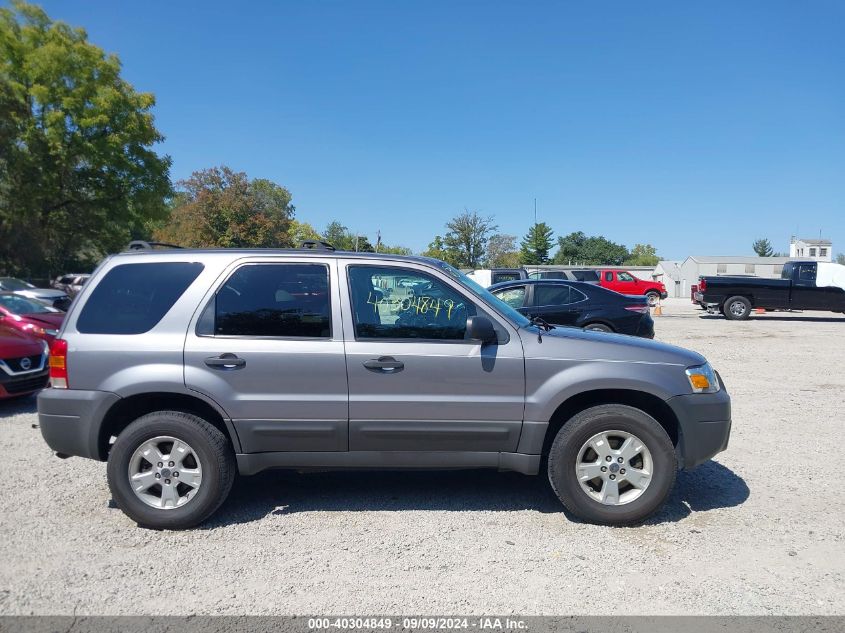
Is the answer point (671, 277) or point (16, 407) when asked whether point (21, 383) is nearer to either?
point (16, 407)

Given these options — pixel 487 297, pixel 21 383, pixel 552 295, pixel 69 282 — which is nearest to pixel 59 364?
pixel 487 297

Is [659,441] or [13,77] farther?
[13,77]

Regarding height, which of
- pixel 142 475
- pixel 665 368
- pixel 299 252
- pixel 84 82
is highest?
pixel 84 82

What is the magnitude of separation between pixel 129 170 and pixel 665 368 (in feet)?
116

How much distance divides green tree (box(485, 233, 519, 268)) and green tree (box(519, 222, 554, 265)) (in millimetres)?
1601

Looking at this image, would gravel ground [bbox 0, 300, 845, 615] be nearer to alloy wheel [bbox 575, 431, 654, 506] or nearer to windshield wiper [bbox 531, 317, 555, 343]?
alloy wheel [bbox 575, 431, 654, 506]

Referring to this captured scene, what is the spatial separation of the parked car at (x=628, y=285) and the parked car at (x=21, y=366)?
22.5 meters

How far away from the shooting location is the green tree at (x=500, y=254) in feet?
217

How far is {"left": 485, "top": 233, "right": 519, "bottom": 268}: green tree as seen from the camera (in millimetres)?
66125

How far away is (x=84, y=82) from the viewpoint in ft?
103

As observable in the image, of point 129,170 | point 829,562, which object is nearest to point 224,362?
point 829,562

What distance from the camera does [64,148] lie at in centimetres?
3041

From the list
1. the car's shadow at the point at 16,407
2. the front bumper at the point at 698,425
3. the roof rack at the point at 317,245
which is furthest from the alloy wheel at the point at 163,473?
the car's shadow at the point at 16,407

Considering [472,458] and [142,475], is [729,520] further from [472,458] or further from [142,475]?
[142,475]
